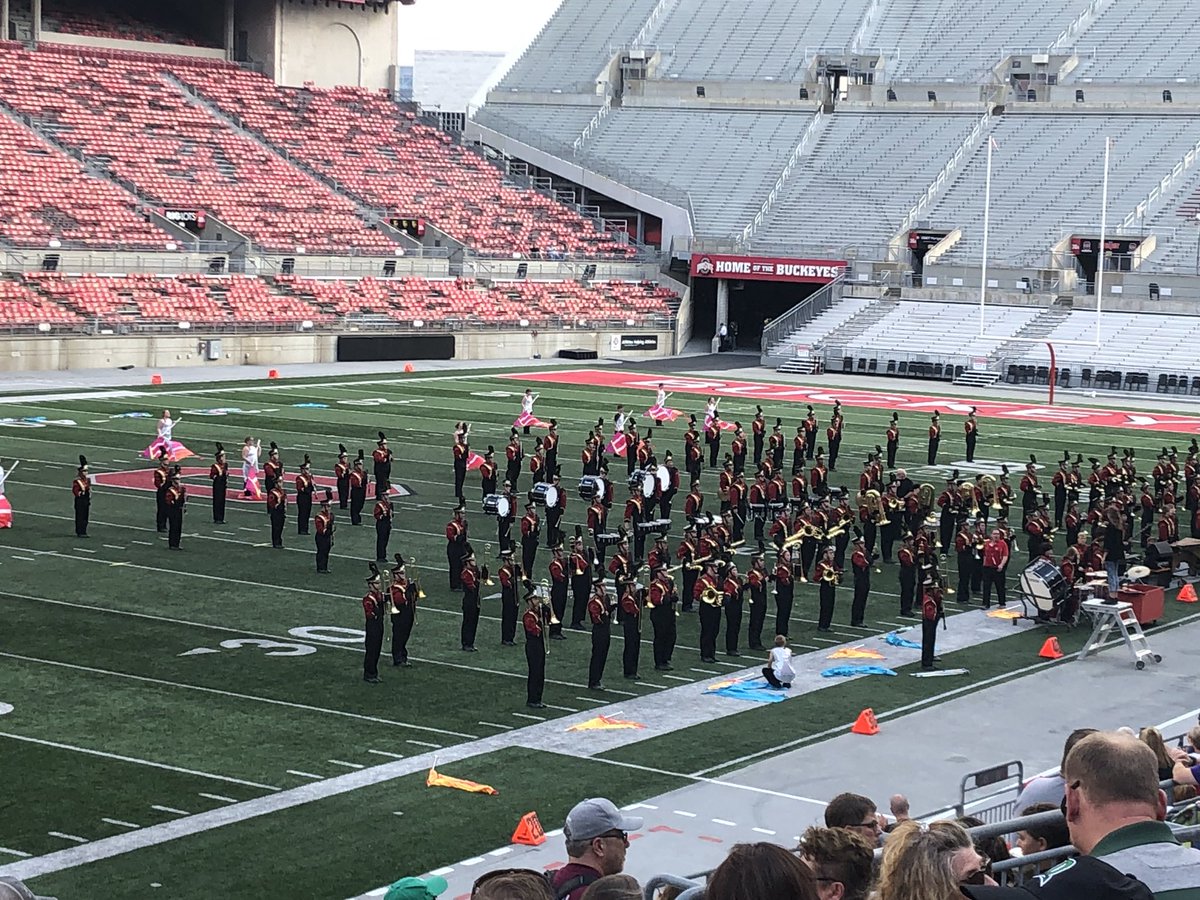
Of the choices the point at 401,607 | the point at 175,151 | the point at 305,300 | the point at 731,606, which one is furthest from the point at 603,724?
the point at 175,151

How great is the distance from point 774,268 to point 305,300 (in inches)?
510

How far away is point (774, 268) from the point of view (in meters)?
48.9

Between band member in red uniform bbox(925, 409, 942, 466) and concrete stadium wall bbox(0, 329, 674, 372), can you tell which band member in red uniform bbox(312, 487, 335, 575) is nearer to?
band member in red uniform bbox(925, 409, 942, 466)

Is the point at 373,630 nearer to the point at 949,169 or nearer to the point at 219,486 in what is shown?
the point at 219,486

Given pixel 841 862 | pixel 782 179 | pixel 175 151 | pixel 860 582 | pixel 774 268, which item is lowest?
pixel 860 582

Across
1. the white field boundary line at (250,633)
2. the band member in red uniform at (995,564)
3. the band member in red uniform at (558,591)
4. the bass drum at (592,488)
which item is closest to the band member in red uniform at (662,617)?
the white field boundary line at (250,633)

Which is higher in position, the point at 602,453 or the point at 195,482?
the point at 602,453

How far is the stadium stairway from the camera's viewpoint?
48.0m

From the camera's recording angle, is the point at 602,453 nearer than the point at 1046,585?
No

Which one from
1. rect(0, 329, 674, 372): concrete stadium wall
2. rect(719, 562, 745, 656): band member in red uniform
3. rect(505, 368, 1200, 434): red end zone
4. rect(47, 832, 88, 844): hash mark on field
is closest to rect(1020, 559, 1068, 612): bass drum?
rect(719, 562, 745, 656): band member in red uniform

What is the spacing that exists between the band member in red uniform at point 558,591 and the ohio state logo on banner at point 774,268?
33117mm

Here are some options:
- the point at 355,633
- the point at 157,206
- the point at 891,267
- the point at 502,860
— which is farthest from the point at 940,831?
the point at 891,267

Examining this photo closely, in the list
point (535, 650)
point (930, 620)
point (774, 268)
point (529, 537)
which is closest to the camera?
point (535, 650)

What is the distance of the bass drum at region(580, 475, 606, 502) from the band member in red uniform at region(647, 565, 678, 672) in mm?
5537
